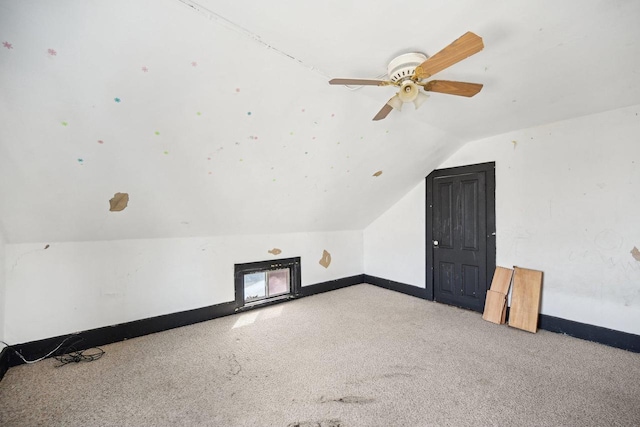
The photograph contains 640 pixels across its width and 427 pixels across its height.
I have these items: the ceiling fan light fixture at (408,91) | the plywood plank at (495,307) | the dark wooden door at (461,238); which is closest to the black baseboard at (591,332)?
the plywood plank at (495,307)

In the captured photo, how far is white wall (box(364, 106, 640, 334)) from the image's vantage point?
240cm

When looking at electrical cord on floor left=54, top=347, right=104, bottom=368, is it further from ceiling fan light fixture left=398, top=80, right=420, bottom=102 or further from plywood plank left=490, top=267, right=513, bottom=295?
plywood plank left=490, top=267, right=513, bottom=295

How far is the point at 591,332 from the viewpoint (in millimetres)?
2543

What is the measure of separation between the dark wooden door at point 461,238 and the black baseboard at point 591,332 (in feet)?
2.10

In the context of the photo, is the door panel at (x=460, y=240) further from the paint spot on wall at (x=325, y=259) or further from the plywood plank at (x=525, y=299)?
the paint spot on wall at (x=325, y=259)

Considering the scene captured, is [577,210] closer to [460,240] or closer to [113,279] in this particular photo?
[460,240]

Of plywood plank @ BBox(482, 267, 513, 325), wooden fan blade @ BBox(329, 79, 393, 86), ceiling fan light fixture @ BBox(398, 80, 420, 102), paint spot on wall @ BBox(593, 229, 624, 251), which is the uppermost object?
ceiling fan light fixture @ BBox(398, 80, 420, 102)

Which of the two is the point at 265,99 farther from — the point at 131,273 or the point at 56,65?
the point at 131,273

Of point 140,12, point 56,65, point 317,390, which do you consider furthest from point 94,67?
point 317,390

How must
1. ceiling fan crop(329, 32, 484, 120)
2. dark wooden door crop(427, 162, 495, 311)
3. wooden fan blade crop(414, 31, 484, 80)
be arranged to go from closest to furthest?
wooden fan blade crop(414, 31, 484, 80)
ceiling fan crop(329, 32, 484, 120)
dark wooden door crop(427, 162, 495, 311)

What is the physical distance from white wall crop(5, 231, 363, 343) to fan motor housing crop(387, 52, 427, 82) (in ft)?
8.58

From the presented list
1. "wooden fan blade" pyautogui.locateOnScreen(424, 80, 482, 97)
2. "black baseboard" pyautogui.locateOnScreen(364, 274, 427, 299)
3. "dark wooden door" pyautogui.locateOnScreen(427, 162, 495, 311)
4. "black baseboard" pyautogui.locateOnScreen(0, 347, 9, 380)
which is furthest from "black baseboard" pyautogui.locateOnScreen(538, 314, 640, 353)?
"black baseboard" pyautogui.locateOnScreen(0, 347, 9, 380)

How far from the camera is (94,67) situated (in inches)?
56.9

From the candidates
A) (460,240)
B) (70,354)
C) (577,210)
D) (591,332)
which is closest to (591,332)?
(591,332)
